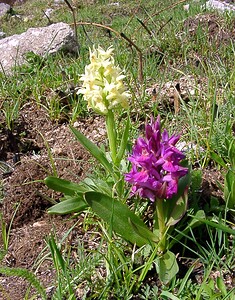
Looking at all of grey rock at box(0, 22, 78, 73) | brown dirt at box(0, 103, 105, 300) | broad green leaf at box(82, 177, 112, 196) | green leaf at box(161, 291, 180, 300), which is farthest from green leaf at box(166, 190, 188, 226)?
grey rock at box(0, 22, 78, 73)

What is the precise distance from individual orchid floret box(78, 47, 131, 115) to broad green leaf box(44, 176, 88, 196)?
0.29 metres

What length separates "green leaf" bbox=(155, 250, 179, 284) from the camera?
1433 millimetres

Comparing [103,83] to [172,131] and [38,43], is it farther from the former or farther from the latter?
[38,43]

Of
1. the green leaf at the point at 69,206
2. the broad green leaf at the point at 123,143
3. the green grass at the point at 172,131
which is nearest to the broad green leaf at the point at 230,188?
the green grass at the point at 172,131

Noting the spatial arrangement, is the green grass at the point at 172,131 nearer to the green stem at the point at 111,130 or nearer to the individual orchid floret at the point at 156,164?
the individual orchid floret at the point at 156,164


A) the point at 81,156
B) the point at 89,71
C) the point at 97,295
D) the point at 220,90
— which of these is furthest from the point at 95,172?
the point at 220,90

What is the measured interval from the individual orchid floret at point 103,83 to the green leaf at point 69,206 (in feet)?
1.10

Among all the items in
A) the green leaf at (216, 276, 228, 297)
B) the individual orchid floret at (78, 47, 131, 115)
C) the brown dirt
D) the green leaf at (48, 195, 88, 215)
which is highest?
the individual orchid floret at (78, 47, 131, 115)

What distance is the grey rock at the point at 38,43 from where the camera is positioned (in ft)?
13.3

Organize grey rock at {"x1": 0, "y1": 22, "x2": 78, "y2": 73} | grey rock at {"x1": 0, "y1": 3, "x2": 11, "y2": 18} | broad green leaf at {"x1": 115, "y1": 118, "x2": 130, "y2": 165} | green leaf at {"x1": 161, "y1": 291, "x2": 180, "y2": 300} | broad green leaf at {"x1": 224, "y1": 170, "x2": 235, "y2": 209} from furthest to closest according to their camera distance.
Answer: grey rock at {"x1": 0, "y1": 3, "x2": 11, "y2": 18}, grey rock at {"x1": 0, "y1": 22, "x2": 78, "y2": 73}, broad green leaf at {"x1": 115, "y1": 118, "x2": 130, "y2": 165}, broad green leaf at {"x1": 224, "y1": 170, "x2": 235, "y2": 209}, green leaf at {"x1": 161, "y1": 291, "x2": 180, "y2": 300}

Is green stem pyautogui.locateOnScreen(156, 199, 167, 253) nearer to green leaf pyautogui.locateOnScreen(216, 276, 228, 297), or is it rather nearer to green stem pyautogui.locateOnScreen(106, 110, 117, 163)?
green leaf pyautogui.locateOnScreen(216, 276, 228, 297)

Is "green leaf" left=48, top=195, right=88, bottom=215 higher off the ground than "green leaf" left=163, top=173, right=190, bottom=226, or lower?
higher

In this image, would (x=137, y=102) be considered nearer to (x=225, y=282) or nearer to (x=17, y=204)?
(x=17, y=204)

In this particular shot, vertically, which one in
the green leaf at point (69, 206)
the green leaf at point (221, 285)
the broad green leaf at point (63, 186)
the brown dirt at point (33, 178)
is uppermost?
the broad green leaf at point (63, 186)
